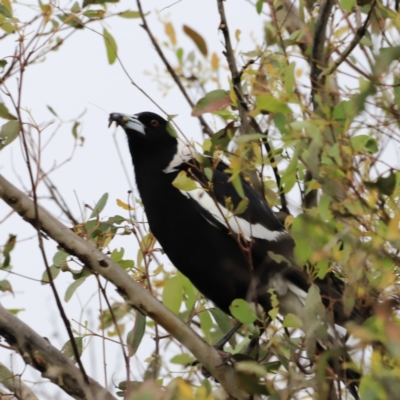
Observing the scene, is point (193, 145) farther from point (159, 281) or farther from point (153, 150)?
point (159, 281)

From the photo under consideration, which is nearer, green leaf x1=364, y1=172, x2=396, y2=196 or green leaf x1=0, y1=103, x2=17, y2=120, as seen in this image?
green leaf x1=364, y1=172, x2=396, y2=196

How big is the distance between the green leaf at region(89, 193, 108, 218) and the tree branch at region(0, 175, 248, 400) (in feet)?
1.21

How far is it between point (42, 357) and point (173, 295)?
1.80 feet

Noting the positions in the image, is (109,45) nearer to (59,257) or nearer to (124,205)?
(124,205)

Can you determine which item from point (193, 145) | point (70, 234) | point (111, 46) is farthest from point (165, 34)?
point (70, 234)

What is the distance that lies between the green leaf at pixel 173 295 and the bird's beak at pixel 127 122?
2.93ft

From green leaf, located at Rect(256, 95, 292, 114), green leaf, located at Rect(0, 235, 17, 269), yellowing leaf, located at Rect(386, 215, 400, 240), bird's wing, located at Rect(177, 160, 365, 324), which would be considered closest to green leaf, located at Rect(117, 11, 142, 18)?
bird's wing, located at Rect(177, 160, 365, 324)

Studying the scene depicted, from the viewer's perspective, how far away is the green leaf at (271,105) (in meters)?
1.66

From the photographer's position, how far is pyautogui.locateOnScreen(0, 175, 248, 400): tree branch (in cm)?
201

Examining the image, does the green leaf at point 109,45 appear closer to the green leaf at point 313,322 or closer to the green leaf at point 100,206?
the green leaf at point 100,206

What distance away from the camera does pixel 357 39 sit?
271 cm

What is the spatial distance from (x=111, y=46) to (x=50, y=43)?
21 cm

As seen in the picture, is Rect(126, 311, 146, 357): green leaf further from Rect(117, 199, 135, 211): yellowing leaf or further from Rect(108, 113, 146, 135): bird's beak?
Rect(108, 113, 146, 135): bird's beak

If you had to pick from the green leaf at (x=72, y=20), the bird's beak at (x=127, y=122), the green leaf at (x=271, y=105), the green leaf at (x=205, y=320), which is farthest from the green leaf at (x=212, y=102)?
the bird's beak at (x=127, y=122)
